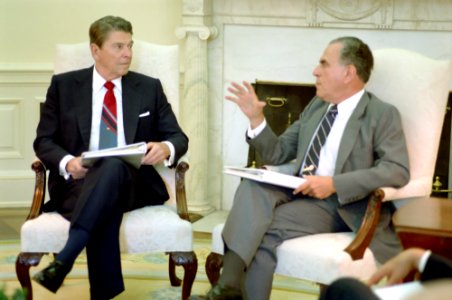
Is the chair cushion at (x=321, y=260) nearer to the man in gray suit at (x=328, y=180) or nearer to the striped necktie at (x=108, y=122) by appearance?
the man in gray suit at (x=328, y=180)

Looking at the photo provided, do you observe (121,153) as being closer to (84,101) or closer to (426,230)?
(84,101)

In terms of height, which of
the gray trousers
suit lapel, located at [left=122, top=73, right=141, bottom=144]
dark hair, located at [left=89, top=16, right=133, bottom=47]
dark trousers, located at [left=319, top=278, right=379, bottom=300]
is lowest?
the gray trousers

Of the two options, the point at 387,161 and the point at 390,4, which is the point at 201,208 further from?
the point at 387,161

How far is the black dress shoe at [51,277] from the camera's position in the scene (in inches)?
144

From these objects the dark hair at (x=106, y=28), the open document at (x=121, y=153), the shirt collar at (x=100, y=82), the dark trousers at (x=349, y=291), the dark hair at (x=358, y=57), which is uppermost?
the dark hair at (x=106, y=28)

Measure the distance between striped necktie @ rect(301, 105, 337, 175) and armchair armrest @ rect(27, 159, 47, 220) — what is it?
1.10 meters

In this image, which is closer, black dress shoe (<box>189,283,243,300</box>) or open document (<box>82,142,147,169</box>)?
black dress shoe (<box>189,283,243,300</box>)

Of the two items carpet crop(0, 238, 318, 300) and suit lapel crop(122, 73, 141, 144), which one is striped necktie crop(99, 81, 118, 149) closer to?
suit lapel crop(122, 73, 141, 144)

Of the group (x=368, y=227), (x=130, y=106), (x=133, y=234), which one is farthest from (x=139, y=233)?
(x=368, y=227)

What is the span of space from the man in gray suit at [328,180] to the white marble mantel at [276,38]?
162cm

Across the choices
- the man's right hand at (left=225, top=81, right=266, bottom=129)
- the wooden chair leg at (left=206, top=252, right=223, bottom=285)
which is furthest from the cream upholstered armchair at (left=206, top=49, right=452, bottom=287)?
the man's right hand at (left=225, top=81, right=266, bottom=129)

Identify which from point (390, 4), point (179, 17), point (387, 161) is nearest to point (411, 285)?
point (387, 161)

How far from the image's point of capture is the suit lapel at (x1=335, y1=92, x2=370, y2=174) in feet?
12.7

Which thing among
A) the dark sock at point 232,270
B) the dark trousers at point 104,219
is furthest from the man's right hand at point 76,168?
the dark sock at point 232,270
